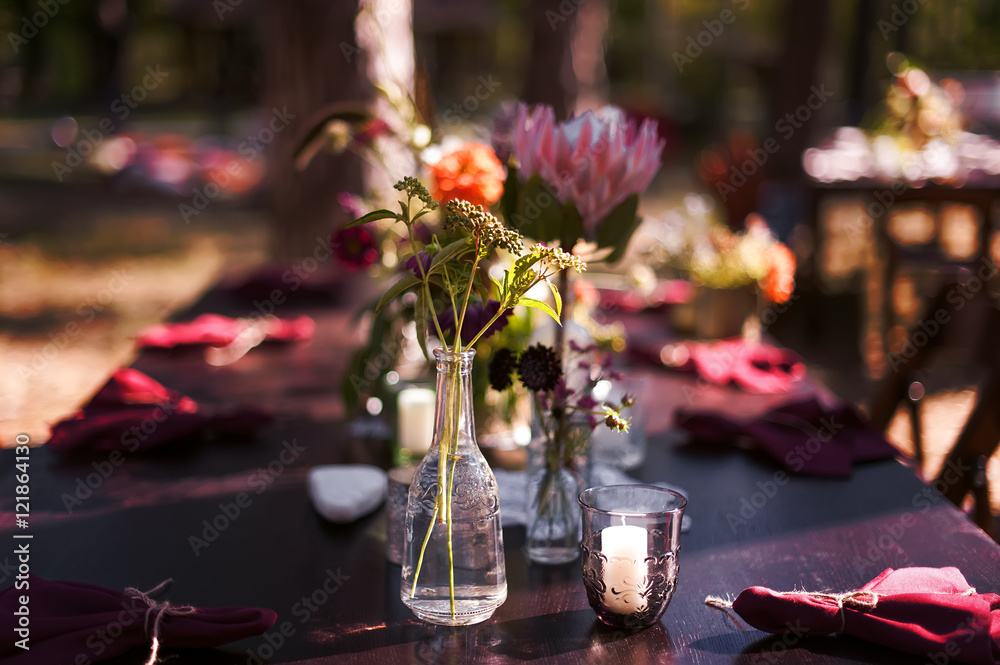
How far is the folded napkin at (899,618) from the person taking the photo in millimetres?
912

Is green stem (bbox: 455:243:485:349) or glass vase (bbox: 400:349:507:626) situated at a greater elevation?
green stem (bbox: 455:243:485:349)

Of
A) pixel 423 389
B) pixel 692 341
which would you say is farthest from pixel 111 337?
pixel 423 389

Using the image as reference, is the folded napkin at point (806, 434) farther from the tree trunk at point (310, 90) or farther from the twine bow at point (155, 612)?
the tree trunk at point (310, 90)

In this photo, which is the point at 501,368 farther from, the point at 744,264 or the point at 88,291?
the point at 88,291

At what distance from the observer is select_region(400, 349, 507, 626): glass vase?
0.97m

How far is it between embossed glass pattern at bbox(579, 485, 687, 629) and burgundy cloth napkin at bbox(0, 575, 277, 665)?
34 centimetres

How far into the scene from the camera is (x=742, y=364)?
2068mm

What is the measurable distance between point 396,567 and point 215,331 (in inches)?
46.7

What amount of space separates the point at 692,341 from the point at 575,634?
1.42 metres

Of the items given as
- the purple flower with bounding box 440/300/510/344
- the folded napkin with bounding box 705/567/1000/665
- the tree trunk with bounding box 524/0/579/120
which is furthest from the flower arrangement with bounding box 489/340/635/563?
A: the tree trunk with bounding box 524/0/579/120

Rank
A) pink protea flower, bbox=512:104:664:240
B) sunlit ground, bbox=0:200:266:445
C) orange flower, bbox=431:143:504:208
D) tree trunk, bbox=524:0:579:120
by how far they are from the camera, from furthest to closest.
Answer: tree trunk, bbox=524:0:579:120, sunlit ground, bbox=0:200:266:445, orange flower, bbox=431:143:504:208, pink protea flower, bbox=512:104:664:240

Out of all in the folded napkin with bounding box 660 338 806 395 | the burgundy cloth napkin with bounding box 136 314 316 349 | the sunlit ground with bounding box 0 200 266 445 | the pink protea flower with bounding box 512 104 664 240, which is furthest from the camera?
the sunlit ground with bounding box 0 200 266 445

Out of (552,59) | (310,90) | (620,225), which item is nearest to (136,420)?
(620,225)

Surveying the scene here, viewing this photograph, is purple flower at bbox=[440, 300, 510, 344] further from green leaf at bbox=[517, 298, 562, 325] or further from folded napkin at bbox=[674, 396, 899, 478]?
folded napkin at bbox=[674, 396, 899, 478]
